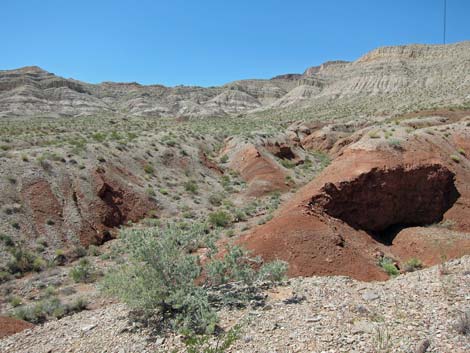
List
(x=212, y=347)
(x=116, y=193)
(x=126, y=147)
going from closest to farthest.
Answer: (x=212, y=347), (x=116, y=193), (x=126, y=147)

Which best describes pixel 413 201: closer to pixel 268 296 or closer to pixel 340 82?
pixel 268 296

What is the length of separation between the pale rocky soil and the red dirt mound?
20.3 inches

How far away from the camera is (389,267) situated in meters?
10.7

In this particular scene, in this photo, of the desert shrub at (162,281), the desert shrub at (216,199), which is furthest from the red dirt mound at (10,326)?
the desert shrub at (216,199)

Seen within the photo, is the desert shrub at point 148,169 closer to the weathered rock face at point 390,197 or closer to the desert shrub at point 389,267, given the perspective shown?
the weathered rock face at point 390,197

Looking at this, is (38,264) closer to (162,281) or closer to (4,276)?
(4,276)

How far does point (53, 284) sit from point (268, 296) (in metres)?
7.90

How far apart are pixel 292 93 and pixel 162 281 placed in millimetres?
97824

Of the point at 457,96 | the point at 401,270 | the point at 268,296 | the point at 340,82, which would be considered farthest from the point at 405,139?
the point at 340,82

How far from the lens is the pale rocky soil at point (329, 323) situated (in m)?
5.36

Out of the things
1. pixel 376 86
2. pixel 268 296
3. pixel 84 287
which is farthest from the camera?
pixel 376 86

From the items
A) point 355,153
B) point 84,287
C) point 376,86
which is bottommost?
point 84,287

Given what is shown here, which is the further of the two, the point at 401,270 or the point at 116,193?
the point at 116,193

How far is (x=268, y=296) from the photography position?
23.9ft
